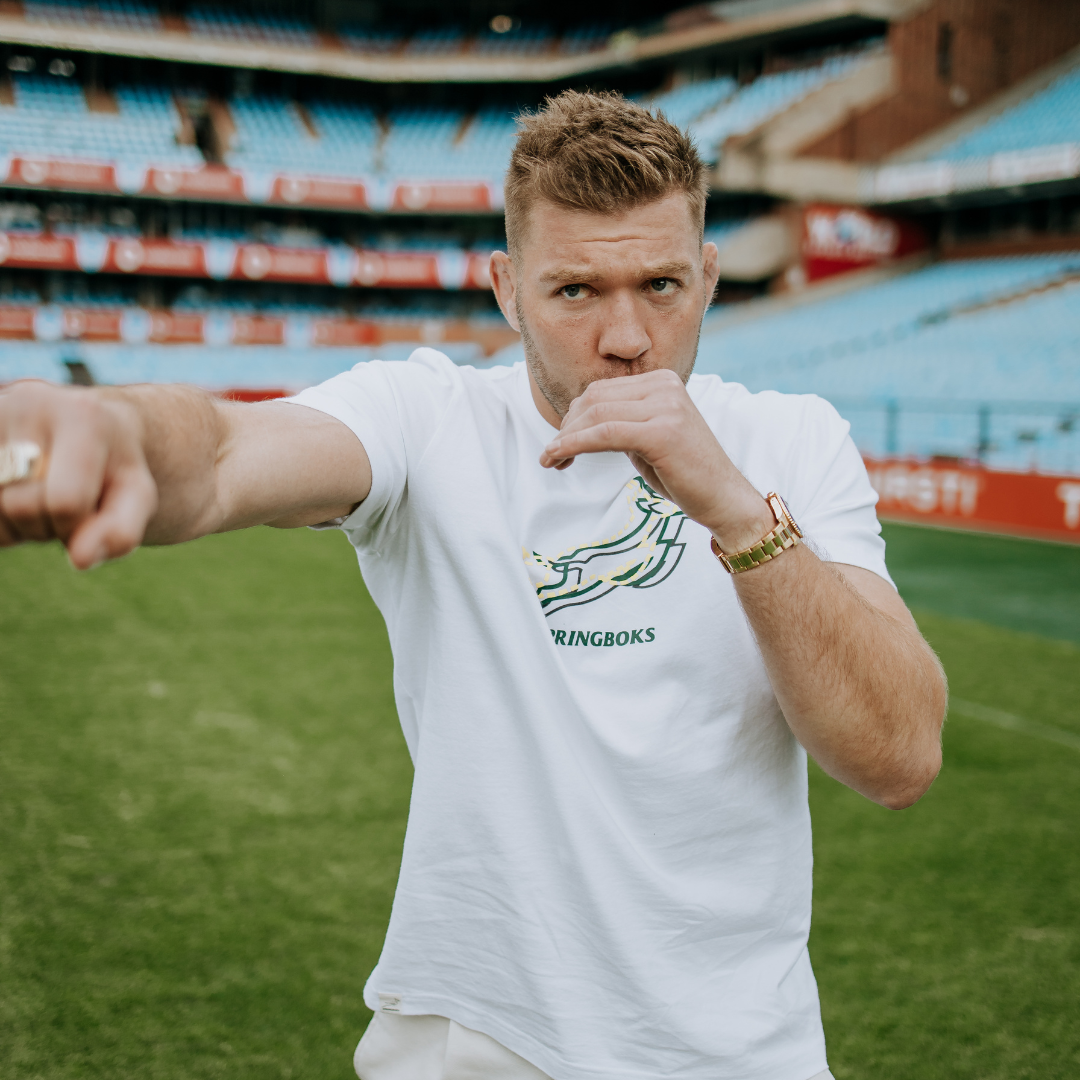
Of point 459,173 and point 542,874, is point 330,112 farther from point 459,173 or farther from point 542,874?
point 542,874

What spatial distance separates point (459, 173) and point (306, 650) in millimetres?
25740

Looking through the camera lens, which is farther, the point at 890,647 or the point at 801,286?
the point at 801,286

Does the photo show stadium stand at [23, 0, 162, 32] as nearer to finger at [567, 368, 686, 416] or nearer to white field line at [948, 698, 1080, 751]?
white field line at [948, 698, 1080, 751]

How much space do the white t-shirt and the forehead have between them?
253 millimetres

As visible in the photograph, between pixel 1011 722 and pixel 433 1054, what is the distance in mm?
4978

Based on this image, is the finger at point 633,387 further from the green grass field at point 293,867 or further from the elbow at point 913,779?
the green grass field at point 293,867

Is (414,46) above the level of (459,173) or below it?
above

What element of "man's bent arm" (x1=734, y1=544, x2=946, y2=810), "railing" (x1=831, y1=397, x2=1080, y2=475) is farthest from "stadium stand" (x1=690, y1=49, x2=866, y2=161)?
"man's bent arm" (x1=734, y1=544, x2=946, y2=810)

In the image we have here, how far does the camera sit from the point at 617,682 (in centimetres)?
147

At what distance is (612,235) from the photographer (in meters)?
1.45

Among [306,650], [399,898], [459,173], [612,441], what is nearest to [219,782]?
[306,650]

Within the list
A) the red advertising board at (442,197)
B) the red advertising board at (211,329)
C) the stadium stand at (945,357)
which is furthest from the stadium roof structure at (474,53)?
the red advertising board at (211,329)

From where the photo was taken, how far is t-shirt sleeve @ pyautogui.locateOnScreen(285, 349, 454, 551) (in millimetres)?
1452

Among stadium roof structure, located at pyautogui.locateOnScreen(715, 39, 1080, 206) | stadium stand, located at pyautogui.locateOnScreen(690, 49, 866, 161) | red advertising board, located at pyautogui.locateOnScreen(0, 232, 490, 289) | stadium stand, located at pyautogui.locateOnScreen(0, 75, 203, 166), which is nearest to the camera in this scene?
stadium roof structure, located at pyautogui.locateOnScreen(715, 39, 1080, 206)
